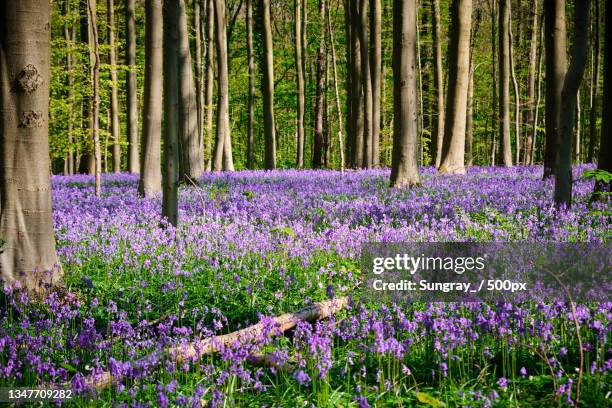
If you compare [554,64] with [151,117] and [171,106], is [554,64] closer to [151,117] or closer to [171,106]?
[151,117]

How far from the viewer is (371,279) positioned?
5.69 m

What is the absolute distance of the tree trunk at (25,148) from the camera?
542 cm

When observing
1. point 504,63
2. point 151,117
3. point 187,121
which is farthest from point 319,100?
point 151,117

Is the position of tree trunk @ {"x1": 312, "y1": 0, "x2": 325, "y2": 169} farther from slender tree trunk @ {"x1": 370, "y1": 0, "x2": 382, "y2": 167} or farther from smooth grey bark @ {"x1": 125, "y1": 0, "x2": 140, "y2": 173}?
smooth grey bark @ {"x1": 125, "y1": 0, "x2": 140, "y2": 173}

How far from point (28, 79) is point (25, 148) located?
67 centimetres

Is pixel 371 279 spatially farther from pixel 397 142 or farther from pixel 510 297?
pixel 397 142

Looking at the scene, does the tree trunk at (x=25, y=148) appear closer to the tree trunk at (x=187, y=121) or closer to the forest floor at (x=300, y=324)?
the forest floor at (x=300, y=324)

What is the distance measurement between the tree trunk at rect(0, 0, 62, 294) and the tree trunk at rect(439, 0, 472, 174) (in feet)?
38.1

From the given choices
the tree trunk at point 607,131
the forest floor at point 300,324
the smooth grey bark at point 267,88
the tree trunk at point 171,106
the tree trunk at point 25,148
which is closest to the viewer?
the forest floor at point 300,324

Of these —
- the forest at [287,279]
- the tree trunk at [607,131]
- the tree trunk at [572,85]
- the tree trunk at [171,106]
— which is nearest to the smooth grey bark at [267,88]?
the forest at [287,279]

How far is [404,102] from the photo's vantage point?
11.7 meters

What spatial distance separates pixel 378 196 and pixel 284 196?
183 cm

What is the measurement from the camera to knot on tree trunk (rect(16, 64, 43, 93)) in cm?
545

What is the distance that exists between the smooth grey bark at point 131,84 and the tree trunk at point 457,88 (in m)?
12.7
